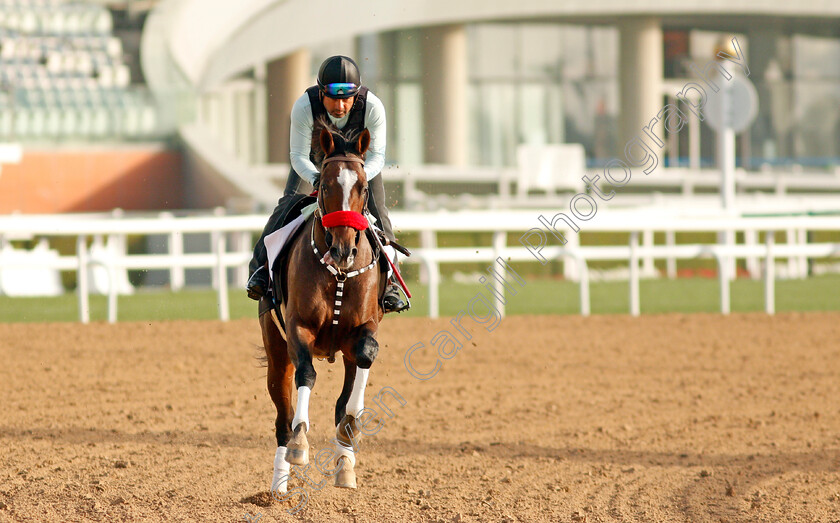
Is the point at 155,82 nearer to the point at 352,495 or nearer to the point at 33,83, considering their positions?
the point at 33,83

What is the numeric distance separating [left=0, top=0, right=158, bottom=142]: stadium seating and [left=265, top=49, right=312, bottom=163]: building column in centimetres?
472

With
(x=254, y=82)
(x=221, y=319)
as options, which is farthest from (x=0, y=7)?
(x=221, y=319)

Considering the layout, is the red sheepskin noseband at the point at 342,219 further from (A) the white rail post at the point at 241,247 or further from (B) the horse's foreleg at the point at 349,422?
(A) the white rail post at the point at 241,247

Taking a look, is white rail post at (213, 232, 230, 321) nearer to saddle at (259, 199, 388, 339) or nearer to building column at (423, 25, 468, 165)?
saddle at (259, 199, 388, 339)

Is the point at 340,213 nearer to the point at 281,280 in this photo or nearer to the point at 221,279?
the point at 281,280

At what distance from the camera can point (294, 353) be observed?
15.9 feet

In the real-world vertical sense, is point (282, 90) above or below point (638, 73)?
below

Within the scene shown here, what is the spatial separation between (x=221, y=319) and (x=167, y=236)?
122 inches

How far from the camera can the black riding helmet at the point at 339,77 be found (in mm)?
5055

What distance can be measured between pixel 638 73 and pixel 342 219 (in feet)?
98.7

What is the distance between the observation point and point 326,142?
193 inches

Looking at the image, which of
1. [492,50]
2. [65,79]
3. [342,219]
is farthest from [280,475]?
[492,50]

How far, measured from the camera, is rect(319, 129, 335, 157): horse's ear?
4.88 metres

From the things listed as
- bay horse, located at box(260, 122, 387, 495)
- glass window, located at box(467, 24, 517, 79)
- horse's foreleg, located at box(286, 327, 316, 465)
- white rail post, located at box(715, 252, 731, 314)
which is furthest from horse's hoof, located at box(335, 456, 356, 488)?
glass window, located at box(467, 24, 517, 79)
